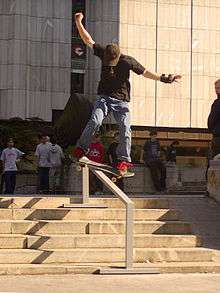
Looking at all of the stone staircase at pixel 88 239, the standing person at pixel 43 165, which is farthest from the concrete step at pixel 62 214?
the standing person at pixel 43 165

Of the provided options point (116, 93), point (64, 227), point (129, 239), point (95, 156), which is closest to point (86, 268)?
point (129, 239)

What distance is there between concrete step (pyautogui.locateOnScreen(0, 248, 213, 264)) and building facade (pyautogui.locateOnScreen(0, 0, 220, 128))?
A: 34152mm

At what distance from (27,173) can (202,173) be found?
831cm

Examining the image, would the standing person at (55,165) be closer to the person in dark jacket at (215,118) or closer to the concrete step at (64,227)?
the person in dark jacket at (215,118)

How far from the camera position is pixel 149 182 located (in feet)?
68.4

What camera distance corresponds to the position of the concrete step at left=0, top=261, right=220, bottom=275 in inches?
332

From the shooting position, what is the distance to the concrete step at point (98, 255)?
28.9 feet

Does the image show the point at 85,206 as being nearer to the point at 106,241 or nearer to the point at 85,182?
the point at 85,182

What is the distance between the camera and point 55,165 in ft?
63.6

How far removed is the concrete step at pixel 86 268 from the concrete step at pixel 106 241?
46 centimetres

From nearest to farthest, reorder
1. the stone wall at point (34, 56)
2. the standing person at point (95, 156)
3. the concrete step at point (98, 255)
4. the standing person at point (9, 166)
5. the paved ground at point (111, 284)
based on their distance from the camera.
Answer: the paved ground at point (111, 284), the concrete step at point (98, 255), the standing person at point (95, 156), the standing person at point (9, 166), the stone wall at point (34, 56)

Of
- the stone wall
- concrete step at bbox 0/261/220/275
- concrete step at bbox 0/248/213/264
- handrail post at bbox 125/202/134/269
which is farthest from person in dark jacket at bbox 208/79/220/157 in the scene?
the stone wall

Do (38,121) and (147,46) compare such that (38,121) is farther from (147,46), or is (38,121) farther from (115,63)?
(115,63)

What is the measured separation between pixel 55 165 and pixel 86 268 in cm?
1090
